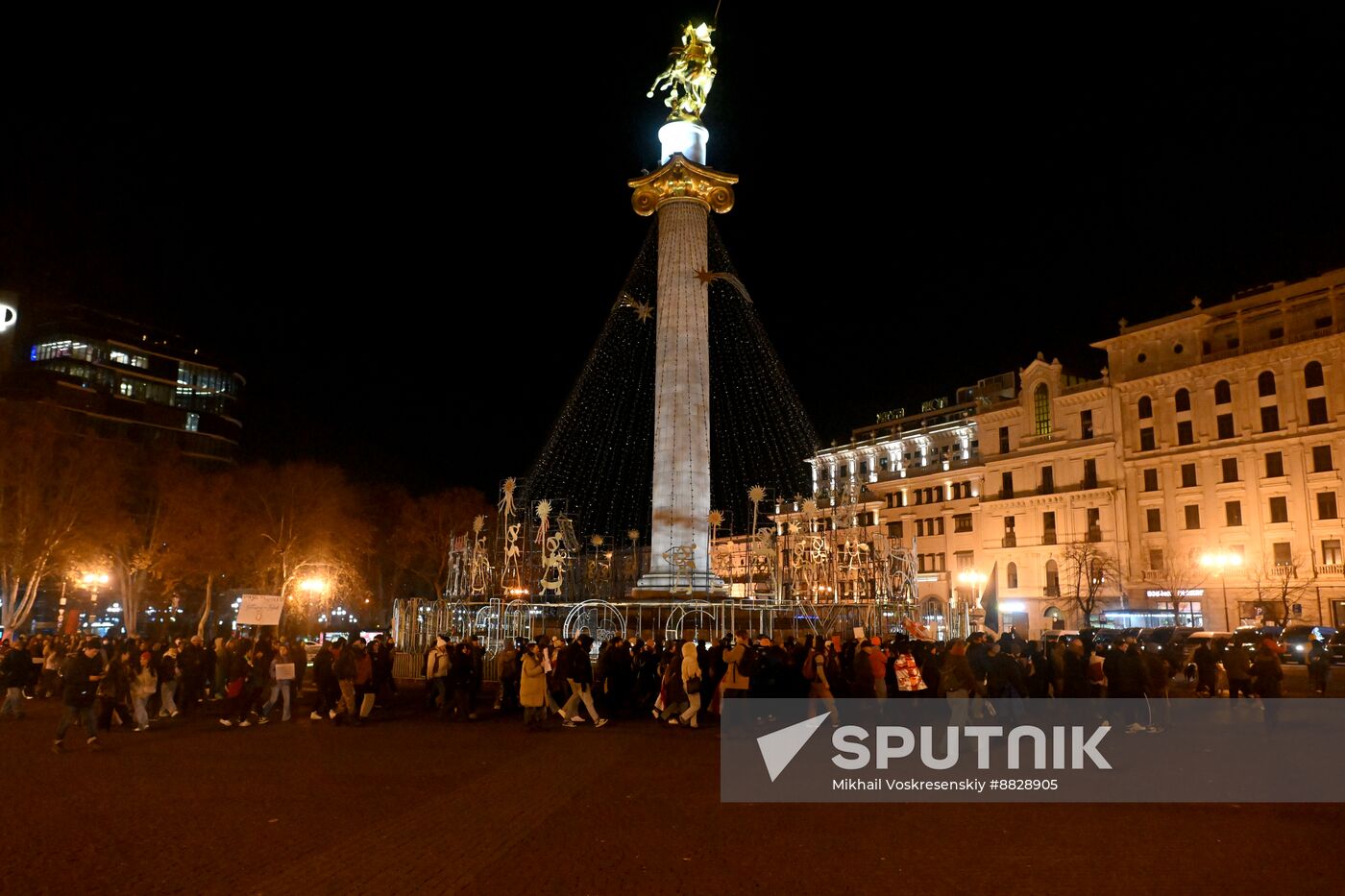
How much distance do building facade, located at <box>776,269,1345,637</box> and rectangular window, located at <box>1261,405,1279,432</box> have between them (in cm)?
8

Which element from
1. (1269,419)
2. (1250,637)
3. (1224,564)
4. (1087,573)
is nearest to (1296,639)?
(1250,637)

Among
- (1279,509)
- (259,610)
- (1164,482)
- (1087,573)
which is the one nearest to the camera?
(259,610)

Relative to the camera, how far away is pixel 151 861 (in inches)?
325

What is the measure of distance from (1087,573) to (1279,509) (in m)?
9.78

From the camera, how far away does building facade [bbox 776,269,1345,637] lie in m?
46.4

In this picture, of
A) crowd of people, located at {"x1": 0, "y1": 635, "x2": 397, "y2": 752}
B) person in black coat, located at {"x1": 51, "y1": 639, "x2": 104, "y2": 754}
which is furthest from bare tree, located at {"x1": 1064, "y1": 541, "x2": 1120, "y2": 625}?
person in black coat, located at {"x1": 51, "y1": 639, "x2": 104, "y2": 754}

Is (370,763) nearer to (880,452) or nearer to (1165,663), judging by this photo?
(1165,663)

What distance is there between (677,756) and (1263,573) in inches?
1739

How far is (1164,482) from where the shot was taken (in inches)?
2090

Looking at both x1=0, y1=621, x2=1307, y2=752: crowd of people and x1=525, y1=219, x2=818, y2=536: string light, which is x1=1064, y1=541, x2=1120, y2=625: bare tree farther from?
x1=0, y1=621, x2=1307, y2=752: crowd of people

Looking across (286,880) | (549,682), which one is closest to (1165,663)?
(549,682)

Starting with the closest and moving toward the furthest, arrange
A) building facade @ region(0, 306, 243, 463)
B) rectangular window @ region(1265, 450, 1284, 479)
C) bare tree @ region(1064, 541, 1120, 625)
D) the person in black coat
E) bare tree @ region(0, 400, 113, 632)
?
the person in black coat, bare tree @ region(0, 400, 113, 632), rectangular window @ region(1265, 450, 1284, 479), bare tree @ region(1064, 541, 1120, 625), building facade @ region(0, 306, 243, 463)

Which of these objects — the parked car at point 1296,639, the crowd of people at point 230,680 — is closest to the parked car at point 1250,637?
the parked car at point 1296,639

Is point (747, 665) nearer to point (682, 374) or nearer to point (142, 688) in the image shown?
point (142, 688)
